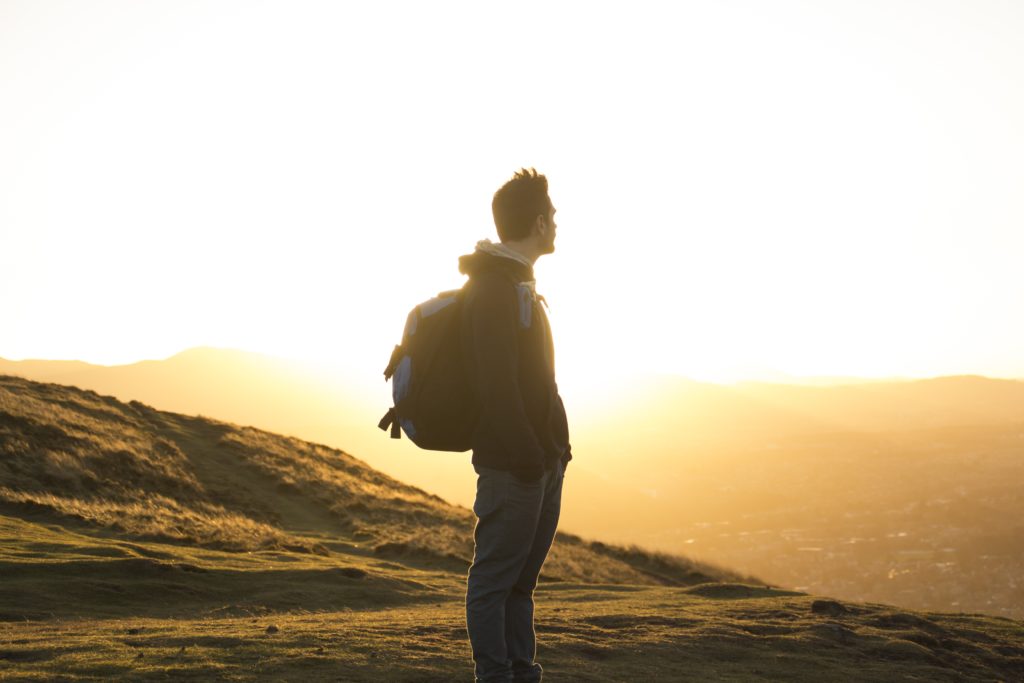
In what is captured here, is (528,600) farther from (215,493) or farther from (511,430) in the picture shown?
(215,493)

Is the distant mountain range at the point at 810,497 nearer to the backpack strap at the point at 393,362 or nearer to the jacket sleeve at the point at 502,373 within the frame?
the backpack strap at the point at 393,362

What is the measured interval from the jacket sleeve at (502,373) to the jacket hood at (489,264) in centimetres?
16

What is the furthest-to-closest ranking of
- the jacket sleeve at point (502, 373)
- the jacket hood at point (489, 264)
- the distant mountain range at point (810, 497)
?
the distant mountain range at point (810, 497) < the jacket hood at point (489, 264) < the jacket sleeve at point (502, 373)

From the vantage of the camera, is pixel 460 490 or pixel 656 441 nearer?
pixel 460 490

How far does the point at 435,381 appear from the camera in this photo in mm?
4789

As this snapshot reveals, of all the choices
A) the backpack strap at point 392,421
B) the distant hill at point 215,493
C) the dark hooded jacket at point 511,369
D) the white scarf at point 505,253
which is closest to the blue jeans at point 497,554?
the dark hooded jacket at point 511,369

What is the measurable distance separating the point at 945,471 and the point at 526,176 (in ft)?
424

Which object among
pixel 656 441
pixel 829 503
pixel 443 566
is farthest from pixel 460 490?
pixel 443 566

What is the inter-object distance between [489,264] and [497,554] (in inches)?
64.2

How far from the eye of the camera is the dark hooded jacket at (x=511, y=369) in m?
4.52

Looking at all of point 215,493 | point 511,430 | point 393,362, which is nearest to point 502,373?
point 511,430

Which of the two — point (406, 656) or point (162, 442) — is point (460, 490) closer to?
point (162, 442)

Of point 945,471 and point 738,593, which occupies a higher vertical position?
point 945,471

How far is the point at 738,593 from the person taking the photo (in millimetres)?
18734
